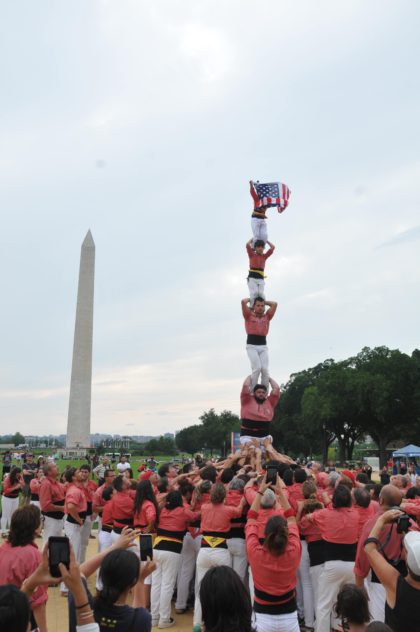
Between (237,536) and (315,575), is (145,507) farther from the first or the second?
(315,575)

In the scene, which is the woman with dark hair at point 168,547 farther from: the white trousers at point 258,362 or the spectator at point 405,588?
the white trousers at point 258,362

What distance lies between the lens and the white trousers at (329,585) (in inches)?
242

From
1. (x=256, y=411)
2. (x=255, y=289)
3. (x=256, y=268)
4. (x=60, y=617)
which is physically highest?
(x=256, y=268)

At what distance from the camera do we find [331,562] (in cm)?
618

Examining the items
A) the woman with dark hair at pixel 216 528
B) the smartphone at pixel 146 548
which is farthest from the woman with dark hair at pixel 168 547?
the smartphone at pixel 146 548

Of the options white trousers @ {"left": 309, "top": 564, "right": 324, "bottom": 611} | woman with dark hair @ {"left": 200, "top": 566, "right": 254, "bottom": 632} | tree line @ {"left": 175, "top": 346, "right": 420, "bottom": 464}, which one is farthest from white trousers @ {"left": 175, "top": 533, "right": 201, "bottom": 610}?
tree line @ {"left": 175, "top": 346, "right": 420, "bottom": 464}

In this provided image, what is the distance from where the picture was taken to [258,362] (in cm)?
1532

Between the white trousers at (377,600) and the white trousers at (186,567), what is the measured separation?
126 inches

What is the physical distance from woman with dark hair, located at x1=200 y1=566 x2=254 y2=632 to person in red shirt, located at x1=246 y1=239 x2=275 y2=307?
12.9 metres

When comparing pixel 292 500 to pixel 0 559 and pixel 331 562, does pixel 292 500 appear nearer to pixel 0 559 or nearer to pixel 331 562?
pixel 331 562

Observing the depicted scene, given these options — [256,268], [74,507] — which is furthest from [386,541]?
[256,268]

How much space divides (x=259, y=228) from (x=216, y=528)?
10472 mm

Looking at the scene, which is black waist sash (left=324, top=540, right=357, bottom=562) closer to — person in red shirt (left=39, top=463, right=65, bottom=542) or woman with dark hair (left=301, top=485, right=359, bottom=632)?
woman with dark hair (left=301, top=485, right=359, bottom=632)

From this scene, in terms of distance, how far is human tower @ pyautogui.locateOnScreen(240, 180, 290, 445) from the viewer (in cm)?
Answer: 1477
